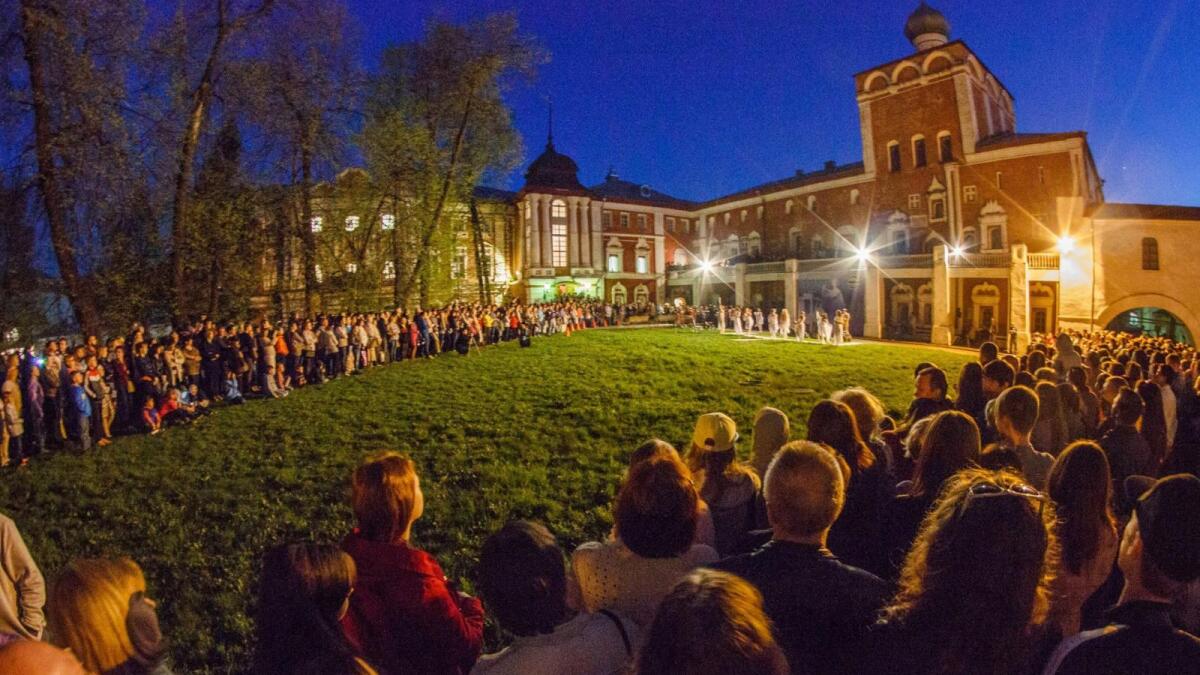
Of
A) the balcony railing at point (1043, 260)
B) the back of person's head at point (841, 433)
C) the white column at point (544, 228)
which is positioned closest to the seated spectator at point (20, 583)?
the back of person's head at point (841, 433)

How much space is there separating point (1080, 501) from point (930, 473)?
88 centimetres

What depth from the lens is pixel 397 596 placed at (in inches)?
103

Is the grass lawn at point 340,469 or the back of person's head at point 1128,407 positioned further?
the grass lawn at point 340,469

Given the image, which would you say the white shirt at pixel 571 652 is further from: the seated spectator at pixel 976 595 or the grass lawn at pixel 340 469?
the grass lawn at pixel 340 469

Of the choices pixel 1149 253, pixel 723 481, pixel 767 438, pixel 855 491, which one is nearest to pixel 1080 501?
pixel 855 491

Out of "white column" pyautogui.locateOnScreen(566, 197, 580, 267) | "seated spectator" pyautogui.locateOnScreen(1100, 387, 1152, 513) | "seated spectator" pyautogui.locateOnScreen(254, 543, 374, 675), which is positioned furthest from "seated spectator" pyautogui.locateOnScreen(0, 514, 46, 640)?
"white column" pyautogui.locateOnScreen(566, 197, 580, 267)

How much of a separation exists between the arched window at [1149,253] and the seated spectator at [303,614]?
113ft

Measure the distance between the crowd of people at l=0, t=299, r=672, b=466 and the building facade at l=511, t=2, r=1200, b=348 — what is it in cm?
2637

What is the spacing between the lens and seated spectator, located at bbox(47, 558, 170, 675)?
204cm

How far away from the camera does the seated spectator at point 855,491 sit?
3295mm

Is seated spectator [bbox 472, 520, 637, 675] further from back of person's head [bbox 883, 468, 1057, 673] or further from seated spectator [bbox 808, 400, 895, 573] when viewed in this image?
seated spectator [bbox 808, 400, 895, 573]

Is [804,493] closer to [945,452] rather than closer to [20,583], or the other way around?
[945,452]

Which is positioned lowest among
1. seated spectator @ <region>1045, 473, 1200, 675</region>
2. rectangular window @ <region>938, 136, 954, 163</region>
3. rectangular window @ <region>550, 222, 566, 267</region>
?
seated spectator @ <region>1045, 473, 1200, 675</region>

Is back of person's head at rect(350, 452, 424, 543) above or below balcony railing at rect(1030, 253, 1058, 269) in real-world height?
below
